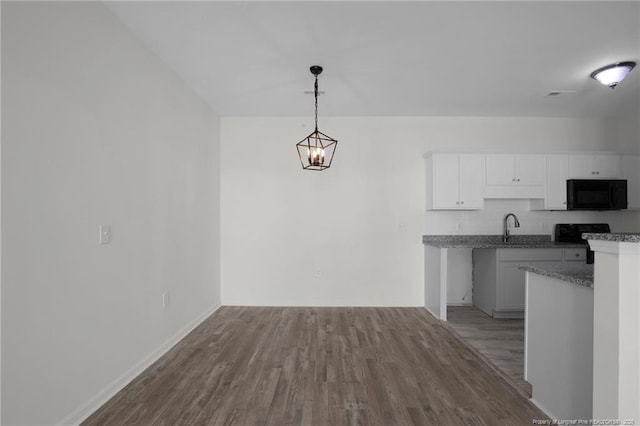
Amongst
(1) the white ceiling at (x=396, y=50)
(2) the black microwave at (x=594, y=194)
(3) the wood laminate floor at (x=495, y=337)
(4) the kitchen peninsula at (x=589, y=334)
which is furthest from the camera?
(2) the black microwave at (x=594, y=194)

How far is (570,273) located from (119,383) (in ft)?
9.83

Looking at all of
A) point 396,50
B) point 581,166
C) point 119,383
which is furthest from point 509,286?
point 119,383

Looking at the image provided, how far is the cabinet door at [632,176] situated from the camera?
4.14 metres

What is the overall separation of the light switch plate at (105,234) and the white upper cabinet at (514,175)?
165 inches

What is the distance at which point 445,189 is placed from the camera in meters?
4.11

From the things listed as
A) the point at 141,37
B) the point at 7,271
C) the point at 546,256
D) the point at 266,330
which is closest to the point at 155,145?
the point at 141,37

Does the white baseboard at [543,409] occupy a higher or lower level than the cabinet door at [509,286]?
lower

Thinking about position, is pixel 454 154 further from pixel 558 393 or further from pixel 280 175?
pixel 558 393

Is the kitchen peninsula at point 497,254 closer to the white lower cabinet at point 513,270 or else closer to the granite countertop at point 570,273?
the white lower cabinet at point 513,270

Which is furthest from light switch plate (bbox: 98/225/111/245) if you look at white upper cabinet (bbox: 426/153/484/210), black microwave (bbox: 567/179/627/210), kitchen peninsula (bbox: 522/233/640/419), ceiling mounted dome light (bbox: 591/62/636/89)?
black microwave (bbox: 567/179/627/210)

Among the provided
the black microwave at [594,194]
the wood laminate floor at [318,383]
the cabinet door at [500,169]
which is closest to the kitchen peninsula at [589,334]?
the wood laminate floor at [318,383]

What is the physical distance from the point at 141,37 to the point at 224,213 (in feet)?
7.77

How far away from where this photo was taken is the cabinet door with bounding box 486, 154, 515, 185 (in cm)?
412

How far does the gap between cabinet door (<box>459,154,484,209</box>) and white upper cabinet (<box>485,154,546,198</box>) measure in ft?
0.31
